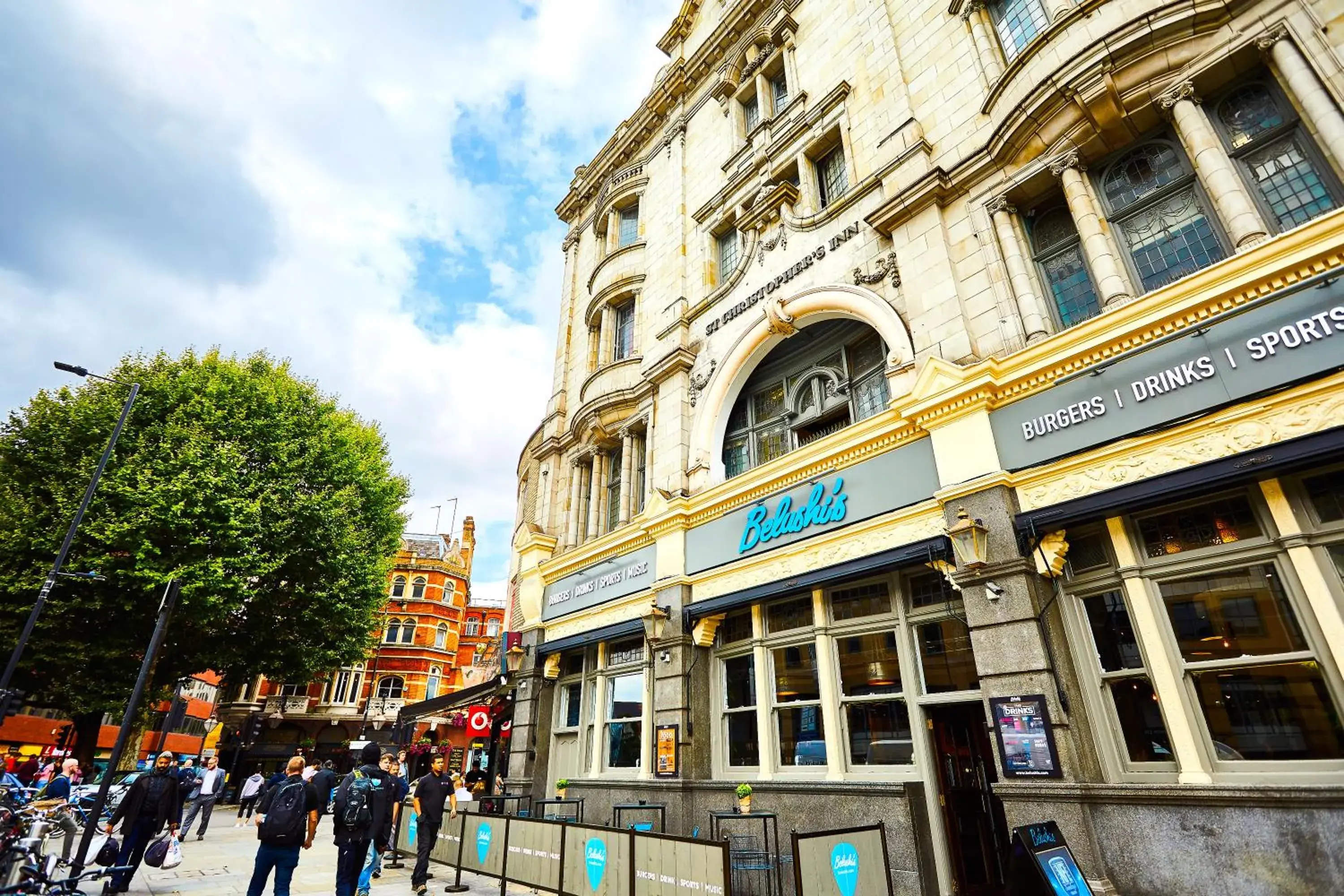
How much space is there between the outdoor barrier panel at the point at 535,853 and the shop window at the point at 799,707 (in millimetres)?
3699

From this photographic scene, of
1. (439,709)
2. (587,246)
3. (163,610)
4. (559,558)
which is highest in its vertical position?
(587,246)

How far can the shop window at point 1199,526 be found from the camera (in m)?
6.18

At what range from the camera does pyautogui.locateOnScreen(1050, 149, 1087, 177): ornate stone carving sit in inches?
332

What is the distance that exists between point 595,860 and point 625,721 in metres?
5.58

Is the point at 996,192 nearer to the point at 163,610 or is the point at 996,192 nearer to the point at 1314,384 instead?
the point at 1314,384

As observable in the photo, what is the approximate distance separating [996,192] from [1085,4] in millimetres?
2465

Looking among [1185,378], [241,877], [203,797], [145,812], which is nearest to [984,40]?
[1185,378]

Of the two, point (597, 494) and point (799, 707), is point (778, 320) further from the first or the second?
point (799, 707)

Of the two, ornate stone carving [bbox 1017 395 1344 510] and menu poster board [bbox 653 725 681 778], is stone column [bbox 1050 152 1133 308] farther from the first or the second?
menu poster board [bbox 653 725 681 778]

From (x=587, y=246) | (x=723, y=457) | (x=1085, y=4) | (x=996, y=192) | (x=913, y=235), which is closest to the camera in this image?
(x=1085, y=4)

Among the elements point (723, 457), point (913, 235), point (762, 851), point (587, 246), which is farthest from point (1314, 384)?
point (587, 246)

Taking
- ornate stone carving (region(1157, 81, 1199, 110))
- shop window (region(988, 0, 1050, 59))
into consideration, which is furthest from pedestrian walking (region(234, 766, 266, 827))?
shop window (region(988, 0, 1050, 59))

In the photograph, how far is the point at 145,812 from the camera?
813 cm

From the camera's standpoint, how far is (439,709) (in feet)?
63.5
